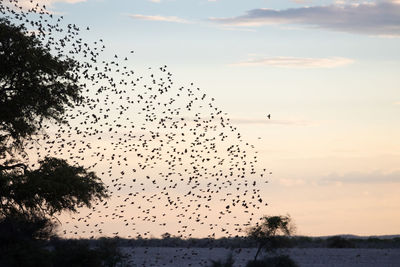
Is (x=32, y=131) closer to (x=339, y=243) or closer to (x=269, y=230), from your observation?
(x=269, y=230)

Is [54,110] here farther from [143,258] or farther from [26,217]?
[143,258]

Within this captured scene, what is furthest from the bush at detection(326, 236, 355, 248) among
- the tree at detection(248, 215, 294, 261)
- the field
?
the tree at detection(248, 215, 294, 261)

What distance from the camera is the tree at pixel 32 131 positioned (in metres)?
48.4

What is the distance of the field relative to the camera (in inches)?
2918

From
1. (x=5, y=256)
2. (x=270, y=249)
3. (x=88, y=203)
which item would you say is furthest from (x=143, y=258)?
(x=5, y=256)

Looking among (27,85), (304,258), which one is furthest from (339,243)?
(27,85)

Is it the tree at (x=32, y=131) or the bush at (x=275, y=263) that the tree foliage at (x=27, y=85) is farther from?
the bush at (x=275, y=263)

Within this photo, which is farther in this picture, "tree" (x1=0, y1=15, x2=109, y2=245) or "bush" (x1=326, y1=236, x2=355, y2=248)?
"bush" (x1=326, y1=236, x2=355, y2=248)

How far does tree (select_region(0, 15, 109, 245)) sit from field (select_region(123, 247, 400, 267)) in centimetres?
2053

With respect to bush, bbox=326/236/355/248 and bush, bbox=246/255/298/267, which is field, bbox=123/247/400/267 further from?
bush, bbox=246/255/298/267

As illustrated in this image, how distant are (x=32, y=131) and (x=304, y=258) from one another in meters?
37.6

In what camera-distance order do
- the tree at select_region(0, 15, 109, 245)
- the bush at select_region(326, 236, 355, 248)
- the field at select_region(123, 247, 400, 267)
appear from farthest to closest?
1. the bush at select_region(326, 236, 355, 248)
2. the field at select_region(123, 247, 400, 267)
3. the tree at select_region(0, 15, 109, 245)

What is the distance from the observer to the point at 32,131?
51.6 meters

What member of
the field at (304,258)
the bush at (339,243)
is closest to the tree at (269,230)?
the field at (304,258)
